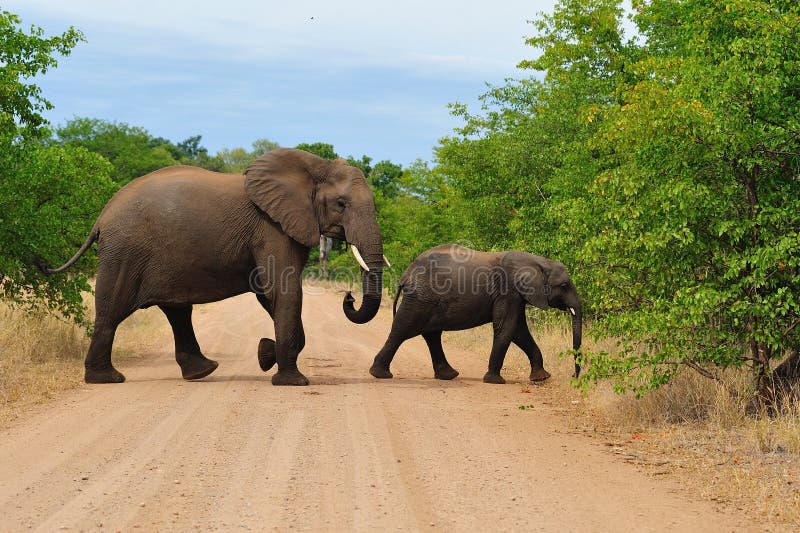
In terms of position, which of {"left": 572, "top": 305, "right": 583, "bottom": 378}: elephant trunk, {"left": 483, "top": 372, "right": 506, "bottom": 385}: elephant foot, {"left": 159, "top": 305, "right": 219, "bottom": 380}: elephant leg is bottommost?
{"left": 483, "top": 372, "right": 506, "bottom": 385}: elephant foot

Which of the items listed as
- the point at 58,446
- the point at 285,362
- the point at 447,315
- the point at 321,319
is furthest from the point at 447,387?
the point at 321,319

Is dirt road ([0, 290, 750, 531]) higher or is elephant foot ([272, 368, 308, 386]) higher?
elephant foot ([272, 368, 308, 386])

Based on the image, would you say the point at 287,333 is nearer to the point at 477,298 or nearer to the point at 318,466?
the point at 477,298

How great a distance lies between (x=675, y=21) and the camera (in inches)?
962

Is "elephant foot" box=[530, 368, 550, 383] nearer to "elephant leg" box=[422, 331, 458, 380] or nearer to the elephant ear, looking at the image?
the elephant ear

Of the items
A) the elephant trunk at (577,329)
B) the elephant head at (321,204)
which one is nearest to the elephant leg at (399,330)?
the elephant head at (321,204)

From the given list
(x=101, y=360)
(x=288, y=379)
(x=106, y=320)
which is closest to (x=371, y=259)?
(x=288, y=379)

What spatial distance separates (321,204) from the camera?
530 inches

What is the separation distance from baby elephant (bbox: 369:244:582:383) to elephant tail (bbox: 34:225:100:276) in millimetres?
4822

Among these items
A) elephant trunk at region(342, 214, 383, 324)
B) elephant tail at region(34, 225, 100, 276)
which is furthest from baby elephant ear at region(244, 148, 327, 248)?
elephant tail at region(34, 225, 100, 276)

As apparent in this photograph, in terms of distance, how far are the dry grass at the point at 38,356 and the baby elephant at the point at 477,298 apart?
4953 millimetres

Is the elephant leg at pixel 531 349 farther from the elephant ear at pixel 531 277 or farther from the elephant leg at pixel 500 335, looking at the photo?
the elephant ear at pixel 531 277

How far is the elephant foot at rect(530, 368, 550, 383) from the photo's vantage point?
561 inches

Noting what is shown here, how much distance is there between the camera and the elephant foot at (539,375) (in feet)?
46.7
